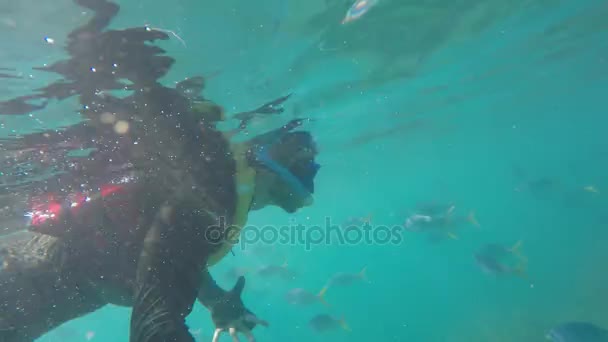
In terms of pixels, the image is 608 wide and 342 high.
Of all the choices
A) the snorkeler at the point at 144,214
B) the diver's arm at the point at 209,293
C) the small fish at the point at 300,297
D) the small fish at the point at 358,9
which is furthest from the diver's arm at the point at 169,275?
the small fish at the point at 300,297

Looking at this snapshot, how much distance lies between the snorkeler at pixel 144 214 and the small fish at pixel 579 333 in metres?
8.32

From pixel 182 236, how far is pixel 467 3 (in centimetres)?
1230

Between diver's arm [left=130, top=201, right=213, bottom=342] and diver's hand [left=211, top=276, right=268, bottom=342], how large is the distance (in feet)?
5.44

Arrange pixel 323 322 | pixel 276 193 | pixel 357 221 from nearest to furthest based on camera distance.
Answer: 1. pixel 276 193
2. pixel 323 322
3. pixel 357 221

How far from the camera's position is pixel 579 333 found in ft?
28.8

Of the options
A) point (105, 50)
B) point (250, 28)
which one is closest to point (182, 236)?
point (105, 50)

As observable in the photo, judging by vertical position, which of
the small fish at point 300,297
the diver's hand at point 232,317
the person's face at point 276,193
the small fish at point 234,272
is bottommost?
the small fish at point 300,297

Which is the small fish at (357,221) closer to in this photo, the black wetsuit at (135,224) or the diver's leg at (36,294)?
the black wetsuit at (135,224)

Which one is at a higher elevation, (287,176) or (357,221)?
(287,176)

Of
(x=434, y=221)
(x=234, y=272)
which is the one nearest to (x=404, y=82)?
(x=434, y=221)

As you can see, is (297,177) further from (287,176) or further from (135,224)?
(135,224)

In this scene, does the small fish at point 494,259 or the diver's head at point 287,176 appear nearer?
the diver's head at point 287,176

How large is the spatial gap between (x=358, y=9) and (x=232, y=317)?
841 centimetres

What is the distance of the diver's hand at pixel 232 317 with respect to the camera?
427 centimetres
